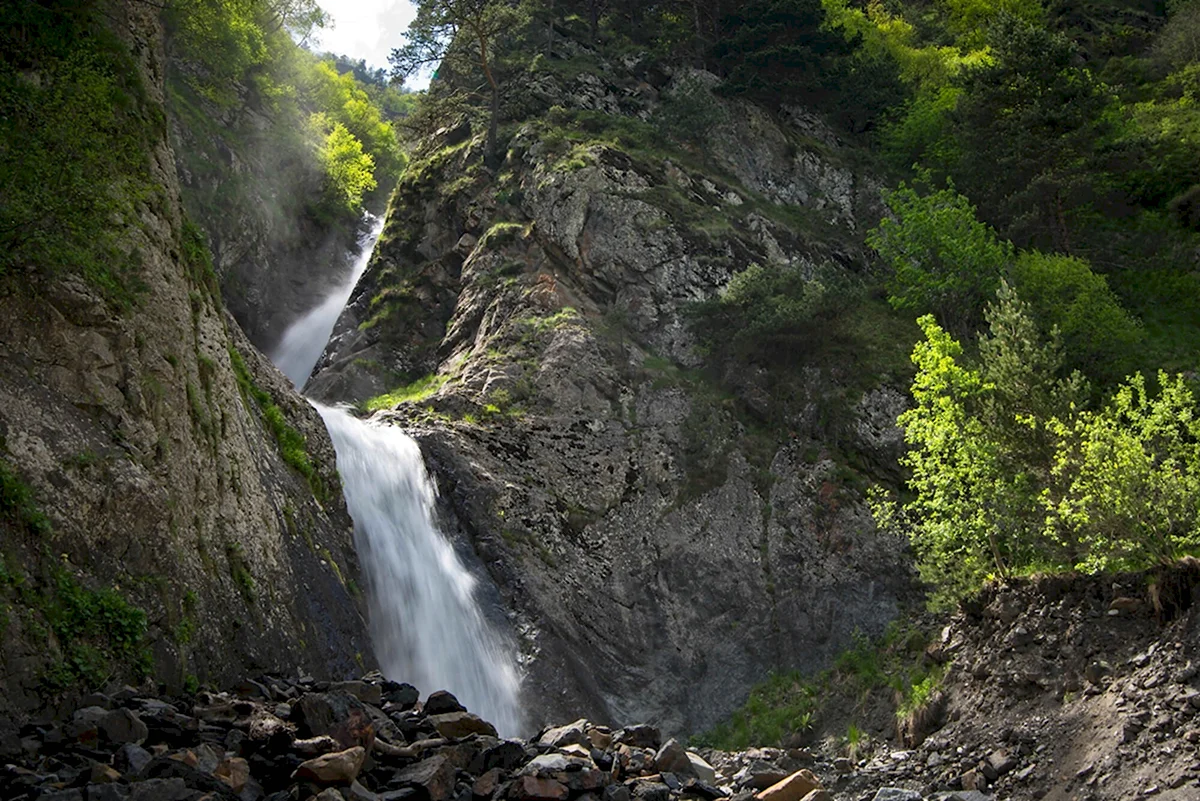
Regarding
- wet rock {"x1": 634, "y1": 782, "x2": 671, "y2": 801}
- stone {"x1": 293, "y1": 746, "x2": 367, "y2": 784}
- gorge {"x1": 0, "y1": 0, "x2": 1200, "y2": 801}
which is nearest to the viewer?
stone {"x1": 293, "y1": 746, "x2": 367, "y2": 784}

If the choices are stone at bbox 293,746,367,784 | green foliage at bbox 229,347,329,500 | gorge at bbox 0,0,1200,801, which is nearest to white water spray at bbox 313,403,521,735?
gorge at bbox 0,0,1200,801

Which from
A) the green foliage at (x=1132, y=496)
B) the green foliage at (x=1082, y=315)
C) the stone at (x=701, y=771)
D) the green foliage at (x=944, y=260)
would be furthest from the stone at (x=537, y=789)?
the green foliage at (x=944, y=260)

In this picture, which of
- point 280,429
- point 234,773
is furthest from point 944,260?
point 234,773

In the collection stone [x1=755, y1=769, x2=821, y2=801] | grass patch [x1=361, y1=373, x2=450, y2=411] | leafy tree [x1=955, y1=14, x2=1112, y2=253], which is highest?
leafy tree [x1=955, y1=14, x2=1112, y2=253]

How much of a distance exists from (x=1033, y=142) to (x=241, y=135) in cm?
3658

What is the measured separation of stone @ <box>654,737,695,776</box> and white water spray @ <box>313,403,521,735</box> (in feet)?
33.9

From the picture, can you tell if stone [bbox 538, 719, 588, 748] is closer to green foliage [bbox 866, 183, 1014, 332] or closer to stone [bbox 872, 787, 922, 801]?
stone [bbox 872, 787, 922, 801]

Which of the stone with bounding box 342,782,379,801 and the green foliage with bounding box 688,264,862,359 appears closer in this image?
the stone with bounding box 342,782,379,801

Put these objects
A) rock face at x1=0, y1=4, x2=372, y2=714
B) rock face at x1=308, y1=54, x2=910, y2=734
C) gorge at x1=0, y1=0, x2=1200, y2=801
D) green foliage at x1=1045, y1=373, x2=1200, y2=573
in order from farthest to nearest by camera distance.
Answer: rock face at x1=308, y1=54, x2=910, y2=734, green foliage at x1=1045, y1=373, x2=1200, y2=573, gorge at x1=0, y1=0, x2=1200, y2=801, rock face at x1=0, y1=4, x2=372, y2=714

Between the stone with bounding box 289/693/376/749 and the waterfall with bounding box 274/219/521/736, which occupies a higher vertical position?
the stone with bounding box 289/693/376/749

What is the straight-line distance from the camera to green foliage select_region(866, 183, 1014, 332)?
34219 mm

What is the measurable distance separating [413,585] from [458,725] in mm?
12227

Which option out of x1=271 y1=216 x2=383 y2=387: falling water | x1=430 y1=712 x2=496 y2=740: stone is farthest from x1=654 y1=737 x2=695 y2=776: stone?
x1=271 y1=216 x2=383 y2=387: falling water

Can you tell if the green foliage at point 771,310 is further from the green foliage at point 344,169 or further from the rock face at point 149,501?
the green foliage at point 344,169
